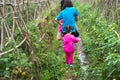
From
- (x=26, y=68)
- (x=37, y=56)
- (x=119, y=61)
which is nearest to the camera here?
(x=119, y=61)

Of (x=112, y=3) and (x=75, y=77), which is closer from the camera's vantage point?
(x=75, y=77)

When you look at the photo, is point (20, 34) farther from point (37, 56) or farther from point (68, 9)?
point (68, 9)

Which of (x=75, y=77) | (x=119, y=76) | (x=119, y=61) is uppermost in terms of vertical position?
(x=119, y=61)

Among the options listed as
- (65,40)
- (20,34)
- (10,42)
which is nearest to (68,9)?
(65,40)

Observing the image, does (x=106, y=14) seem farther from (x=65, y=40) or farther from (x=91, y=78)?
(x=91, y=78)

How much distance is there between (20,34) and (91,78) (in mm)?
1395

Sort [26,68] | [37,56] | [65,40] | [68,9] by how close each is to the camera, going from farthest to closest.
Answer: [68,9] → [65,40] → [37,56] → [26,68]

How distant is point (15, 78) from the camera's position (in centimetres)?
410

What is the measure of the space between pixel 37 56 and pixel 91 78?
3.20 ft

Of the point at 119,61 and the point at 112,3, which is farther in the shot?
the point at 112,3

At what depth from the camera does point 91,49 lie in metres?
6.66

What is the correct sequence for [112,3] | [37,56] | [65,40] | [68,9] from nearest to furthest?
[37,56]
[65,40]
[68,9]
[112,3]

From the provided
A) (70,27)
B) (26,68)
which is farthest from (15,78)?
(70,27)

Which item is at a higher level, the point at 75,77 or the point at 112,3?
the point at 112,3
